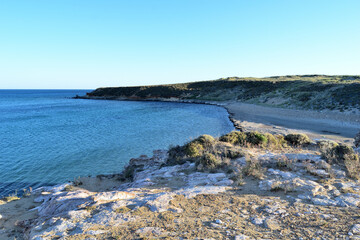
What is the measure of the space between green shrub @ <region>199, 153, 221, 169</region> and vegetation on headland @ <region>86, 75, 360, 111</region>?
117 ft

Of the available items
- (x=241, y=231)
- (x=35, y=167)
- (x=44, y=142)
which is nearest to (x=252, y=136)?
(x=241, y=231)

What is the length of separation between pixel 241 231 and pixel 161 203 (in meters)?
2.34

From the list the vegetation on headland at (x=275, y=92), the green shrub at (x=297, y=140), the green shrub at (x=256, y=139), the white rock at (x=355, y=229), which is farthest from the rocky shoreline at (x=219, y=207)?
the vegetation on headland at (x=275, y=92)

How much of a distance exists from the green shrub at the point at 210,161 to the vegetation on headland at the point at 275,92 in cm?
3562

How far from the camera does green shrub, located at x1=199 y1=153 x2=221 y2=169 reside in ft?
29.7

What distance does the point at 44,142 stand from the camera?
23.2 metres

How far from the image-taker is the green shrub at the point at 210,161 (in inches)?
356

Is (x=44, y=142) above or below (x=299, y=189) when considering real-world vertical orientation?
below

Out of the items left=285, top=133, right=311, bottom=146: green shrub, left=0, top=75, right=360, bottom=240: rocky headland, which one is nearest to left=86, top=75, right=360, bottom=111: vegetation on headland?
left=285, top=133, right=311, bottom=146: green shrub

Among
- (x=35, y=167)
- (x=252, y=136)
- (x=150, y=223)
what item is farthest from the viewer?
(x=35, y=167)

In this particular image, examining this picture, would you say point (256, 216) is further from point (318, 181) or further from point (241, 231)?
point (318, 181)

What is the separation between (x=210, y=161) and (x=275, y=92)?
57290 mm

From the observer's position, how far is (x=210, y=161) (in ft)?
30.3

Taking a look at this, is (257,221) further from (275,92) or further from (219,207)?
(275,92)
